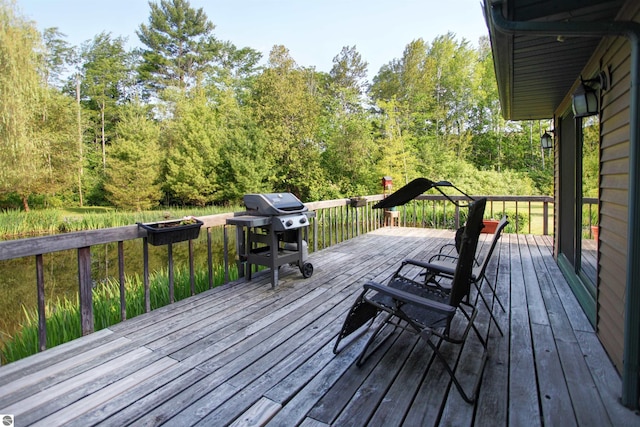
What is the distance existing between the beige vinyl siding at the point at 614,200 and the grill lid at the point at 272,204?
2.55 m

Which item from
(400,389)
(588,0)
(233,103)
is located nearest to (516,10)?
(588,0)

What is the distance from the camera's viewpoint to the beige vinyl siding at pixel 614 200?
199 centimetres

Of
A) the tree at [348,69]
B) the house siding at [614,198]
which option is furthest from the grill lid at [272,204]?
the tree at [348,69]

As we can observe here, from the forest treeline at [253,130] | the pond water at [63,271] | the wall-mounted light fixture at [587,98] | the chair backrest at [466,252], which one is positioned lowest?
the pond water at [63,271]

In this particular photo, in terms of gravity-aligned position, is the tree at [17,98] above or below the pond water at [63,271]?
above

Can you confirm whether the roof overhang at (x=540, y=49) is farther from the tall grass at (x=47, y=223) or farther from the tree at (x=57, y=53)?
the tree at (x=57, y=53)

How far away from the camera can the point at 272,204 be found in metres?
3.54

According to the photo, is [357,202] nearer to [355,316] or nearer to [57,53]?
[355,316]

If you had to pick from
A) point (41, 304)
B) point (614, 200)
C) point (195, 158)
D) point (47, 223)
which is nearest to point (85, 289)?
point (41, 304)

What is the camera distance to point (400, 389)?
1818 mm

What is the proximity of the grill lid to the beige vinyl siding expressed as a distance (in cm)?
255

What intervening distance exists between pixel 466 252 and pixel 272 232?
2.00 metres

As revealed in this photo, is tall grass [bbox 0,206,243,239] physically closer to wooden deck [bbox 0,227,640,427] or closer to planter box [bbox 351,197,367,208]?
planter box [bbox 351,197,367,208]

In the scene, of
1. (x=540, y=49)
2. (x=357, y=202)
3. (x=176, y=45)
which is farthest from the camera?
(x=176, y=45)
